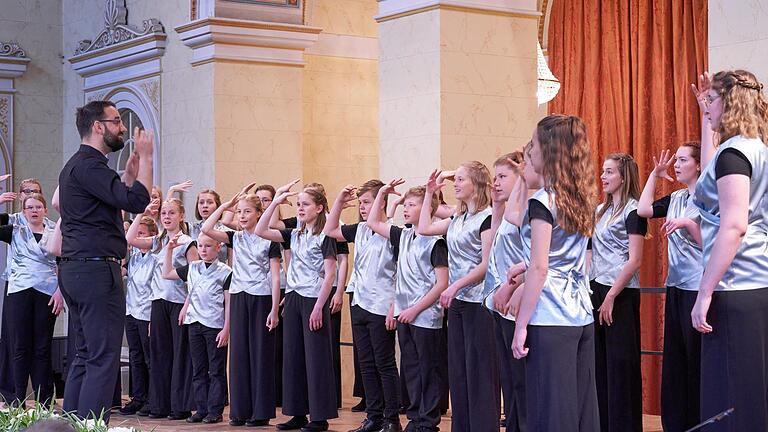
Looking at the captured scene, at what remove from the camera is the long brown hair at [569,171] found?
4.49 meters

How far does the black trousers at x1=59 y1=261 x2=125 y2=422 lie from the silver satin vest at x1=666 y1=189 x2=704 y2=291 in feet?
8.73

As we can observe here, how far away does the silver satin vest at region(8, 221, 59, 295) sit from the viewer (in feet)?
29.1

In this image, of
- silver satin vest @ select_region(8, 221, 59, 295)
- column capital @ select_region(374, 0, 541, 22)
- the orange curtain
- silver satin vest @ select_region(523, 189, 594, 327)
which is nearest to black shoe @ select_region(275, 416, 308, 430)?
silver satin vest @ select_region(8, 221, 59, 295)

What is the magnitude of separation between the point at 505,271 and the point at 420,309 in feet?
4.72

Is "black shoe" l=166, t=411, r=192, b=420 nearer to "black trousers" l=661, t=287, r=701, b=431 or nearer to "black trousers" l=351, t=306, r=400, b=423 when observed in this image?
"black trousers" l=351, t=306, r=400, b=423

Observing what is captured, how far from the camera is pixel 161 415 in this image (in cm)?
873

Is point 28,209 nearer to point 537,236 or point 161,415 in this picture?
point 161,415

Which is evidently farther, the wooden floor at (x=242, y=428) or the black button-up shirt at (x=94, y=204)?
the wooden floor at (x=242, y=428)

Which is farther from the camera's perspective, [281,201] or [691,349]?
[281,201]

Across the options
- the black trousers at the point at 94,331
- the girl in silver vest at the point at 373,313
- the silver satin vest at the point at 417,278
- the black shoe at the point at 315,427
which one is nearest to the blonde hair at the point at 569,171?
the black trousers at the point at 94,331

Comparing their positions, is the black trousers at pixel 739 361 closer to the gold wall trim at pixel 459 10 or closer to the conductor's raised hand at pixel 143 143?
the conductor's raised hand at pixel 143 143

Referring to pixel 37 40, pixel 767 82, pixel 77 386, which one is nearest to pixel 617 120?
pixel 767 82

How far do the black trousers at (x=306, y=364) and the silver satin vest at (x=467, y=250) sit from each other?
142cm

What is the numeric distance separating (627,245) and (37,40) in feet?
30.4
